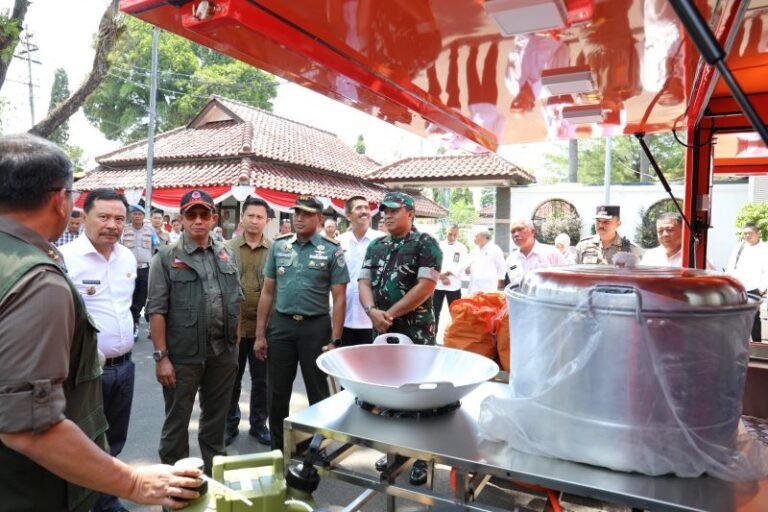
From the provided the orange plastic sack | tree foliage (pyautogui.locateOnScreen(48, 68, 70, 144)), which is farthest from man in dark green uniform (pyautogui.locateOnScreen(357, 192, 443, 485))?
tree foliage (pyautogui.locateOnScreen(48, 68, 70, 144))

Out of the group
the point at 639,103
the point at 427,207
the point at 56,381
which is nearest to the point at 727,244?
the point at 427,207

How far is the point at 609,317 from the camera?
1.20 meters

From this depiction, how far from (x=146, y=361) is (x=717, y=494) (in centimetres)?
624

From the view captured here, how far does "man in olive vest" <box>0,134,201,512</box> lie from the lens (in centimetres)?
114

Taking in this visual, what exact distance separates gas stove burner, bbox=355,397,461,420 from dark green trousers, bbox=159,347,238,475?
1580 millimetres

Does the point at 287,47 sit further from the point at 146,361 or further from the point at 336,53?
the point at 146,361

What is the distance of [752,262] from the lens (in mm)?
6809

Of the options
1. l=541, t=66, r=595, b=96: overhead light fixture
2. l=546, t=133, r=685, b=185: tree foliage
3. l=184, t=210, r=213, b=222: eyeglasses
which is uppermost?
l=546, t=133, r=685, b=185: tree foliage

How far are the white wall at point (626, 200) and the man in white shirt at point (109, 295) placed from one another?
15283 millimetres

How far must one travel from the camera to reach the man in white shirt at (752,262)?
6.61 metres

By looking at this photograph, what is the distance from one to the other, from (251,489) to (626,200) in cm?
1901

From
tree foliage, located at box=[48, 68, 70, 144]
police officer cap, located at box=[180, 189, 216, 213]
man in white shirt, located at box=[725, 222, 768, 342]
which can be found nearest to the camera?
police officer cap, located at box=[180, 189, 216, 213]

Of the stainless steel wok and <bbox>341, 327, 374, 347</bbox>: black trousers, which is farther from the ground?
the stainless steel wok

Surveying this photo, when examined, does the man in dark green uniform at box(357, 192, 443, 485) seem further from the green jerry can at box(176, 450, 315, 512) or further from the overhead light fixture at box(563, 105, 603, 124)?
the green jerry can at box(176, 450, 315, 512)
